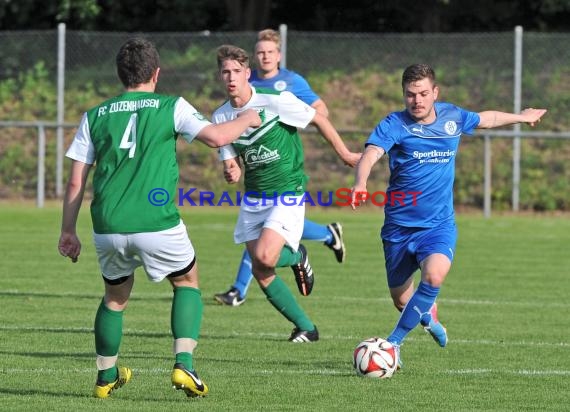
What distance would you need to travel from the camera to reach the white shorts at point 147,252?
21.2ft

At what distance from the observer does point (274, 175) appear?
9.09 m

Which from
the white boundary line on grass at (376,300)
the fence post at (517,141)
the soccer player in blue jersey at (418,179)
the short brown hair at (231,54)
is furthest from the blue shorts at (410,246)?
the fence post at (517,141)

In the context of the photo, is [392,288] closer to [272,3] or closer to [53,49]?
[53,49]

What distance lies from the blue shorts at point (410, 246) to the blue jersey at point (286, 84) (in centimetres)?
263

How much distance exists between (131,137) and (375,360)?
1.99m

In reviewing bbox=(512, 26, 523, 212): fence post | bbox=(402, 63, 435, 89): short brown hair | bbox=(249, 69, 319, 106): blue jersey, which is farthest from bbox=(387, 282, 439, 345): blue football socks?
bbox=(512, 26, 523, 212): fence post

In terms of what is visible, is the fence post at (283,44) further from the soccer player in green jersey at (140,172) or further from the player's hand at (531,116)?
the soccer player in green jersey at (140,172)

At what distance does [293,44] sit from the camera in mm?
21578

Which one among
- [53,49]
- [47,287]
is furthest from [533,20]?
[47,287]

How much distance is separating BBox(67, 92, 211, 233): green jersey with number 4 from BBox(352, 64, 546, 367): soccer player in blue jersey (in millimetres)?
1780

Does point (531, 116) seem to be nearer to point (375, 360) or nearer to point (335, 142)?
point (335, 142)

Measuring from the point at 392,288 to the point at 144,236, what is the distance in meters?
2.40

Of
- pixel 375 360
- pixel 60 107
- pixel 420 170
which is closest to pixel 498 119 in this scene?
pixel 420 170

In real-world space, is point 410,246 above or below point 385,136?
below
